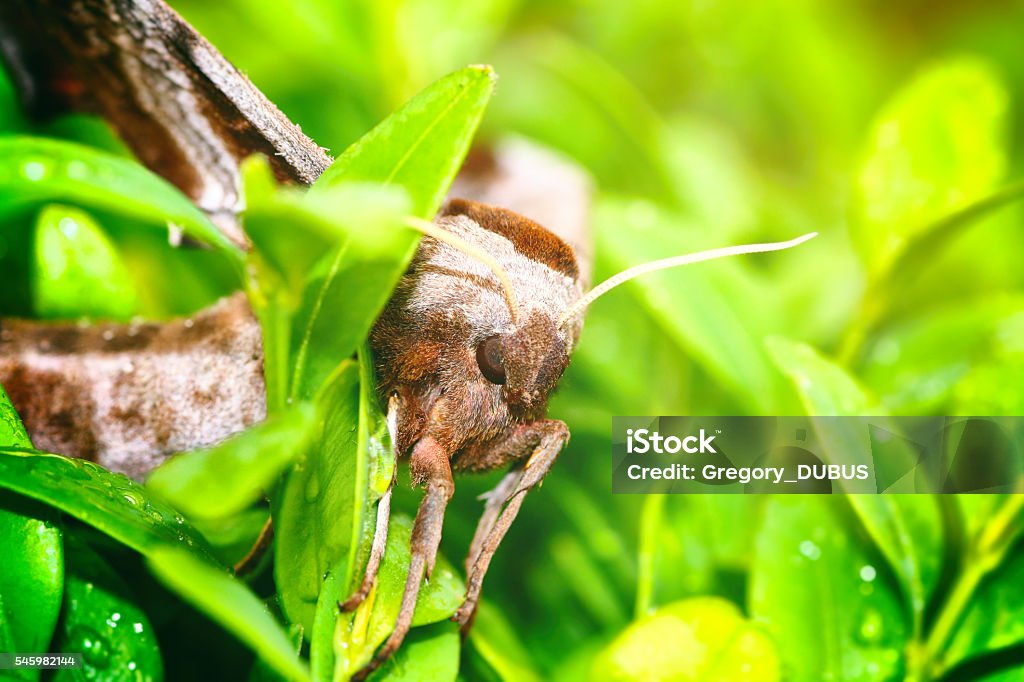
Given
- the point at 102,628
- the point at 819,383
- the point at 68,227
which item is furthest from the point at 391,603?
the point at 68,227

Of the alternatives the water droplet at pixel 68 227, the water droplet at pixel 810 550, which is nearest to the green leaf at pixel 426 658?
the water droplet at pixel 810 550

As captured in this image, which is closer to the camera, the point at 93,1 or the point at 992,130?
the point at 93,1

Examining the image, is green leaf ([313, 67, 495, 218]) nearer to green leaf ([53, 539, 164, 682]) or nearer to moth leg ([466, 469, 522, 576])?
moth leg ([466, 469, 522, 576])

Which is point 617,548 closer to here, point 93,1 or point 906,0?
point 93,1

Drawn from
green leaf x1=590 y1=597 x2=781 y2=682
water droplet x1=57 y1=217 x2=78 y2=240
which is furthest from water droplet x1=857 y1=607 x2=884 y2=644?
water droplet x1=57 y1=217 x2=78 y2=240

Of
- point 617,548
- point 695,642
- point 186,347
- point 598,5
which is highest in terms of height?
point 598,5

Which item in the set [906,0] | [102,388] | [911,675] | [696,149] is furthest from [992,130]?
[906,0]

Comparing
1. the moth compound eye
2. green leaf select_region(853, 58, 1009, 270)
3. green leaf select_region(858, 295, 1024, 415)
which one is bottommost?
the moth compound eye

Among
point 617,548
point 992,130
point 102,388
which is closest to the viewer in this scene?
point 102,388
